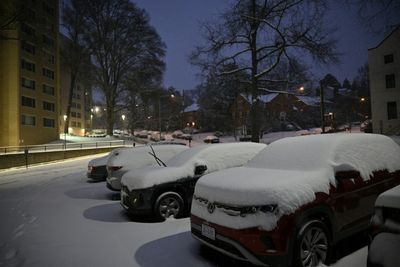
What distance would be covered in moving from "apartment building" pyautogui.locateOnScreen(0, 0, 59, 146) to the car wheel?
29996 millimetres

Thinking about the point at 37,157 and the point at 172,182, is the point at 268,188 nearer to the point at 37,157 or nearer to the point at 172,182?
the point at 172,182

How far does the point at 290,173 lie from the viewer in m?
4.47

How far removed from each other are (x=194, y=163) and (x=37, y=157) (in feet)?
71.0

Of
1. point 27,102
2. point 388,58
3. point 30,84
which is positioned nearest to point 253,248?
point 388,58

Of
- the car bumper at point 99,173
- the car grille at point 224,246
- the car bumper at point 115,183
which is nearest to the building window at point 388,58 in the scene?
the car bumper at point 99,173

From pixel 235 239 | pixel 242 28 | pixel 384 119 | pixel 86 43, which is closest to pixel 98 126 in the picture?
pixel 86 43

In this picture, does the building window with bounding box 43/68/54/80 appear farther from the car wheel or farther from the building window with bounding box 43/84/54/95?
the car wheel

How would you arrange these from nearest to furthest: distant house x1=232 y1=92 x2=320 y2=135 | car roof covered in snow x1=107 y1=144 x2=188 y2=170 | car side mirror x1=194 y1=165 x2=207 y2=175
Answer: car side mirror x1=194 y1=165 x2=207 y2=175, car roof covered in snow x1=107 y1=144 x2=188 y2=170, distant house x1=232 y1=92 x2=320 y2=135

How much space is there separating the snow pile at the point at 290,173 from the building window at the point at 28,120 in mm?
37539

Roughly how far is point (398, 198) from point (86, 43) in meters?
45.3

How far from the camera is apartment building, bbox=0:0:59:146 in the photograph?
3491 centimetres

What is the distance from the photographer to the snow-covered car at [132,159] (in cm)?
961

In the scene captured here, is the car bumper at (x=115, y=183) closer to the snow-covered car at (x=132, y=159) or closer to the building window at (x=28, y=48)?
the snow-covered car at (x=132, y=159)

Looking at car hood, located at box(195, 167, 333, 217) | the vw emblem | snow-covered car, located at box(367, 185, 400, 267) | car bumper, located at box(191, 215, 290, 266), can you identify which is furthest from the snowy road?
snow-covered car, located at box(367, 185, 400, 267)
